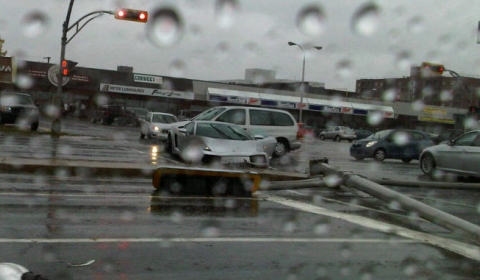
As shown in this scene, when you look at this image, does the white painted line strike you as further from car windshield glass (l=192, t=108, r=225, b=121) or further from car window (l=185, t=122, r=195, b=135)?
car windshield glass (l=192, t=108, r=225, b=121)

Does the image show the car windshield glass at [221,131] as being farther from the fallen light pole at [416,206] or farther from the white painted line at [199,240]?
the white painted line at [199,240]

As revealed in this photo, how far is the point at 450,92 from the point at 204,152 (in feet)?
82.3

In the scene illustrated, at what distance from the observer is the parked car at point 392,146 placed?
2158 centimetres

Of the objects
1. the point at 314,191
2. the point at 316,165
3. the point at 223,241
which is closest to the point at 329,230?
the point at 223,241

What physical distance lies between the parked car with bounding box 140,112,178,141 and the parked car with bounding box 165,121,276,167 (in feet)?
25.8

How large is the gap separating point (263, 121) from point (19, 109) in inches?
479

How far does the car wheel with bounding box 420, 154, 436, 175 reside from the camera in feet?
50.9

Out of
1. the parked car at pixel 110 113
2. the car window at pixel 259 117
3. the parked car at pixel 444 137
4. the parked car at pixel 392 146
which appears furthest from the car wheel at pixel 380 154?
the parked car at pixel 110 113

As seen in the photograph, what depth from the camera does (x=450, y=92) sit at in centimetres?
3400

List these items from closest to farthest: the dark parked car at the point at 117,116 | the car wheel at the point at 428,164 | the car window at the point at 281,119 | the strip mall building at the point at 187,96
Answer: the car wheel at the point at 428,164
the car window at the point at 281,119
the dark parked car at the point at 117,116
the strip mall building at the point at 187,96

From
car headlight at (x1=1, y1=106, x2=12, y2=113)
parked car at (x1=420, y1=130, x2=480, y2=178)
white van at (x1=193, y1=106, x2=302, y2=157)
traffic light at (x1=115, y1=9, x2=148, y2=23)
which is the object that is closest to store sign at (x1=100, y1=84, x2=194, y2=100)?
car headlight at (x1=1, y1=106, x2=12, y2=113)

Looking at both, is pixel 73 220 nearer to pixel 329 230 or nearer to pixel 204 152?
pixel 329 230

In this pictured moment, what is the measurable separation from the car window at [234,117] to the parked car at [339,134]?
27.3 metres

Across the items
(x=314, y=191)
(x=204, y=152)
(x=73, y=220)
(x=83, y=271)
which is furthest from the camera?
(x=204, y=152)
